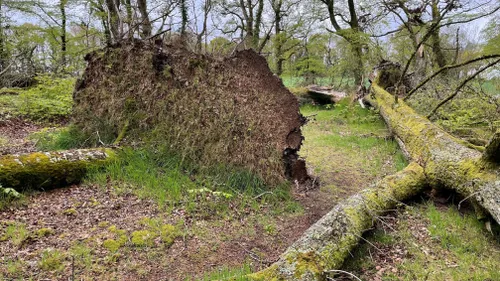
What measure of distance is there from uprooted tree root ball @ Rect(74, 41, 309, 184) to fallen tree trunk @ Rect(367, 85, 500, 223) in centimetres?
202

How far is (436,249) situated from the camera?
3387 mm

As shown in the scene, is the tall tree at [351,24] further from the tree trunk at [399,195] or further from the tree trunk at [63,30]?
the tree trunk at [63,30]

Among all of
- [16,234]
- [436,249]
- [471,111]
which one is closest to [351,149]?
[471,111]

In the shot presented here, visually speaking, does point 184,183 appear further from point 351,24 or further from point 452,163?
point 351,24

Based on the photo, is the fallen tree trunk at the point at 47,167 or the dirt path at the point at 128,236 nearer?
the dirt path at the point at 128,236

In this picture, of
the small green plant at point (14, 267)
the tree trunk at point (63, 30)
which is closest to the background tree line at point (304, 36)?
the tree trunk at point (63, 30)

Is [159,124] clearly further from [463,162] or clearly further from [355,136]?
[355,136]

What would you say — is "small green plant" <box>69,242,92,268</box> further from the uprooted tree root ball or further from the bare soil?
the uprooted tree root ball

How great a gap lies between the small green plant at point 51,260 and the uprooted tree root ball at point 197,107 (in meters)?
2.28

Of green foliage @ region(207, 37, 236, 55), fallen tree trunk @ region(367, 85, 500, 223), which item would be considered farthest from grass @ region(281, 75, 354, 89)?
green foliage @ region(207, 37, 236, 55)

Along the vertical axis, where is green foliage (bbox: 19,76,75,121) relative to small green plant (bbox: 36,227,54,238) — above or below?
above

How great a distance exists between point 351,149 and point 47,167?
21.2ft

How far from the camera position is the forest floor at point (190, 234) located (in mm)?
2988

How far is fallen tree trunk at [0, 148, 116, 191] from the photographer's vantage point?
13.3 ft
